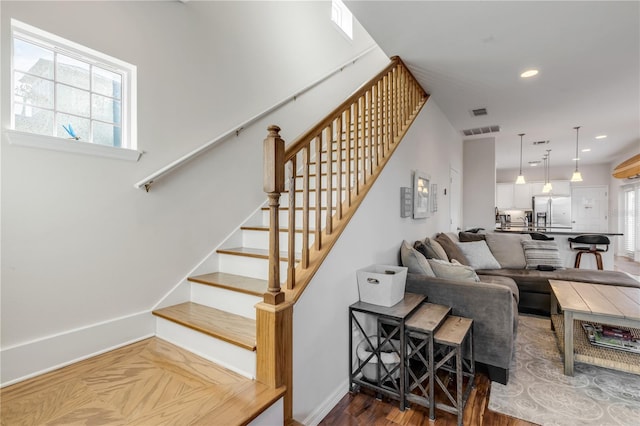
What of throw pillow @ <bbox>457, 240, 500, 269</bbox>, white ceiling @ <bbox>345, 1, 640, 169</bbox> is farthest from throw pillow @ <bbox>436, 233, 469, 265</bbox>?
white ceiling @ <bbox>345, 1, 640, 169</bbox>

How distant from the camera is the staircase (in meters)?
1.54

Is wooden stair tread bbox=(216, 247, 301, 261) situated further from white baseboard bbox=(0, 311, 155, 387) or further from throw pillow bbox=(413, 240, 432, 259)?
throw pillow bbox=(413, 240, 432, 259)

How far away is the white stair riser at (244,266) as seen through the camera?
2.30m

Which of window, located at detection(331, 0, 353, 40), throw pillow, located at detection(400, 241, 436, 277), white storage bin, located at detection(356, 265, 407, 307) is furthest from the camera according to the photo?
window, located at detection(331, 0, 353, 40)

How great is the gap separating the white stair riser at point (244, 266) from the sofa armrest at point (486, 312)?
4.83 ft

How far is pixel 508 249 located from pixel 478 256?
72 cm

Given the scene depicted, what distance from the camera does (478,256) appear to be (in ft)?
13.6

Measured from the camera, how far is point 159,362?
1.75m

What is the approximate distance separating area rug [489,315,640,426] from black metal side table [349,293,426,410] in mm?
647

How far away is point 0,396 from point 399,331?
7.04ft

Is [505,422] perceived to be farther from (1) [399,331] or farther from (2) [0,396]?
(2) [0,396]

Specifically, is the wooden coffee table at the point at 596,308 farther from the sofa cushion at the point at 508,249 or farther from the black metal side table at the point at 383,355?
the sofa cushion at the point at 508,249

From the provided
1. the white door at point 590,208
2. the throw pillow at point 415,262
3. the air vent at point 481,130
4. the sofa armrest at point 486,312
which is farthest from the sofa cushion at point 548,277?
the white door at point 590,208

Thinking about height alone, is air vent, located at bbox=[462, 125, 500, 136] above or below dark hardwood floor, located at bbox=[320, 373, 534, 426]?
above
